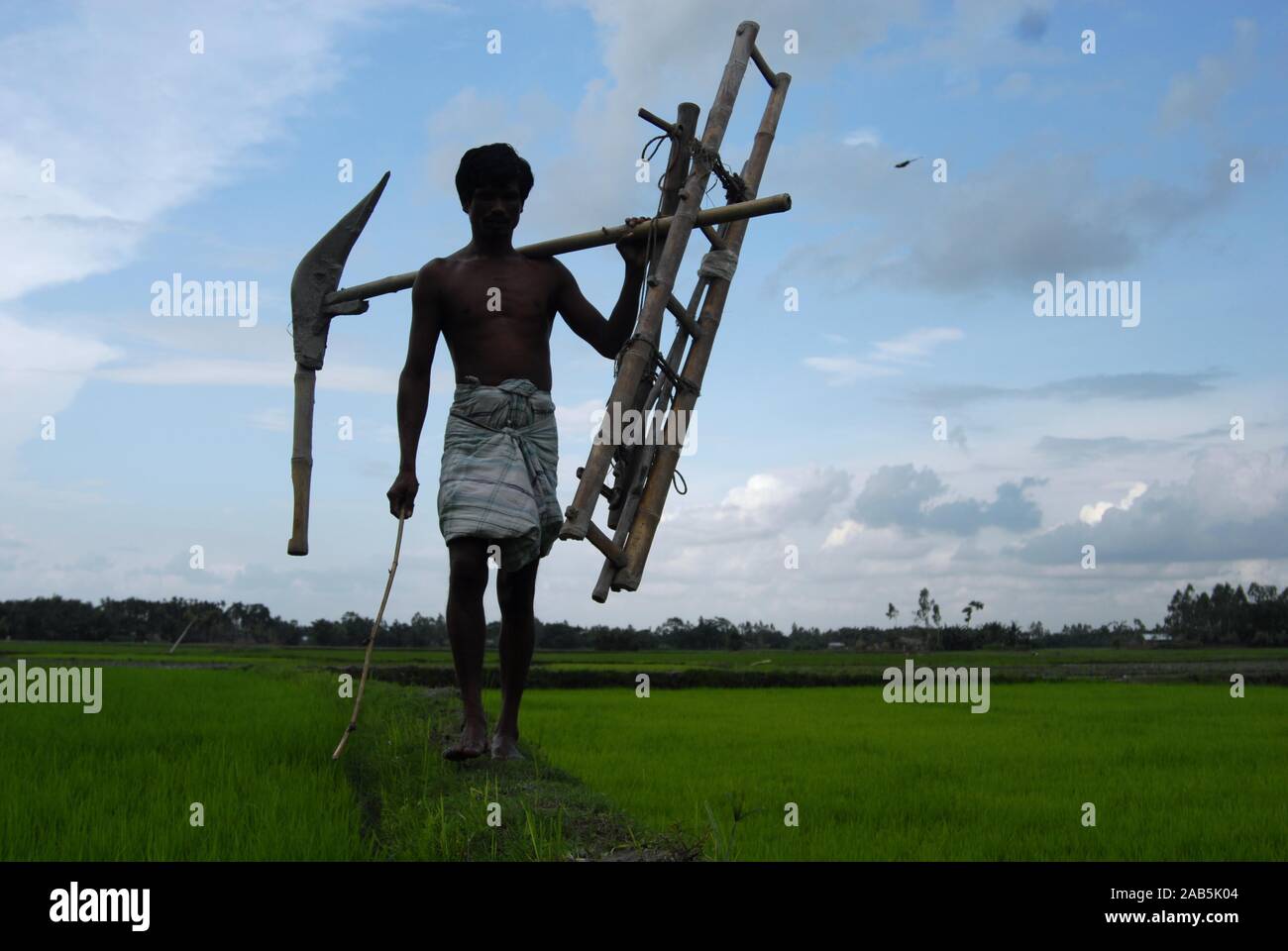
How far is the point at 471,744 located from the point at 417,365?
148 cm

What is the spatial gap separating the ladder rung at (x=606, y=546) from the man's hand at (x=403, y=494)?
0.86 metres

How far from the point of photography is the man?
408 centimetres

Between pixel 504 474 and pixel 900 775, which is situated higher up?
→ pixel 504 474

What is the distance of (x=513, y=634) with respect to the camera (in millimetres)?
4410

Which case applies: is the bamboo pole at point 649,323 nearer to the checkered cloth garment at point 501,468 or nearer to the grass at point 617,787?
the checkered cloth garment at point 501,468

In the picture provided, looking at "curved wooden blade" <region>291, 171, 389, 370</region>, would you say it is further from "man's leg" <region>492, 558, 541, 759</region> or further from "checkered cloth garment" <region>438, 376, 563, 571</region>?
"man's leg" <region>492, 558, 541, 759</region>

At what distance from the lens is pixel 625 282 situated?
4.18 m

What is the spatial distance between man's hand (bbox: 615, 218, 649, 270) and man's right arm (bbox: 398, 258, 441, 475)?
2.50 feet

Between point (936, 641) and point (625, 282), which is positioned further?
point (936, 641)

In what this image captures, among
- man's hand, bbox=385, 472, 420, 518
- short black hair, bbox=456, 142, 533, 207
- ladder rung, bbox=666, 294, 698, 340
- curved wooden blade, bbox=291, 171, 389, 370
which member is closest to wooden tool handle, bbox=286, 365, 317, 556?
curved wooden blade, bbox=291, 171, 389, 370
